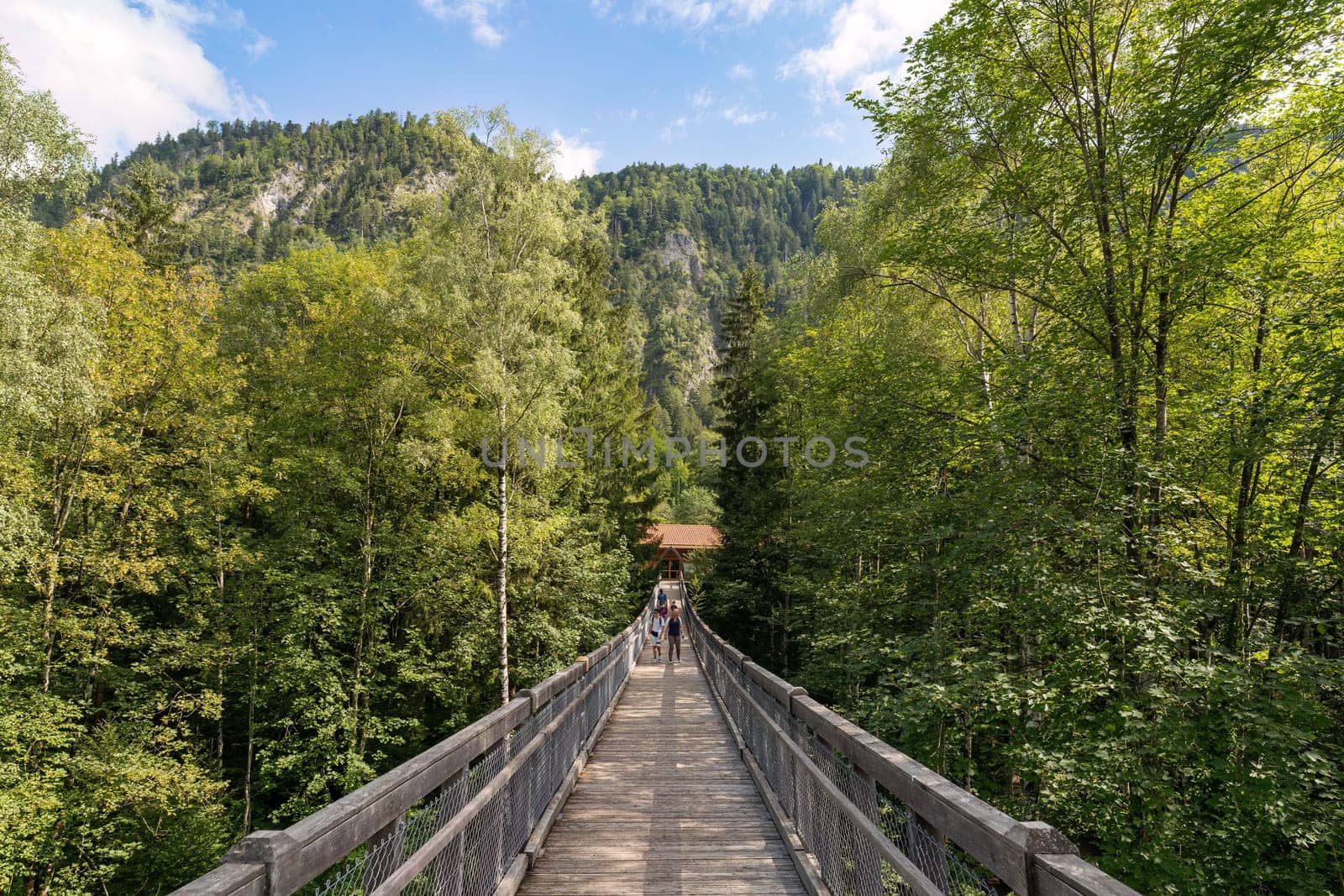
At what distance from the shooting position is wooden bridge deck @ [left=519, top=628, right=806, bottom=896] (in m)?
4.05

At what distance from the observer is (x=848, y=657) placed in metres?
11.0

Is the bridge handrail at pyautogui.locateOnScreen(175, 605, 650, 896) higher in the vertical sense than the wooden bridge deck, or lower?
higher

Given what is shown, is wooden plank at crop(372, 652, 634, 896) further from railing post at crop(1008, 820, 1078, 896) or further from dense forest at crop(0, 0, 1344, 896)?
dense forest at crop(0, 0, 1344, 896)

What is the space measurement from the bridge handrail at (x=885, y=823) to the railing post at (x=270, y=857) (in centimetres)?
201

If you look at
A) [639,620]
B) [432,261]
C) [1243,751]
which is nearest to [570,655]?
[639,620]

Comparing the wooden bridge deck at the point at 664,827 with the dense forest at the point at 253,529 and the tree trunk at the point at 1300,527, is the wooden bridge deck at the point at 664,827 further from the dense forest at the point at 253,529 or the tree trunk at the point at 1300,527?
the dense forest at the point at 253,529

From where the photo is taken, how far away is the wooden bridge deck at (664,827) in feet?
13.3

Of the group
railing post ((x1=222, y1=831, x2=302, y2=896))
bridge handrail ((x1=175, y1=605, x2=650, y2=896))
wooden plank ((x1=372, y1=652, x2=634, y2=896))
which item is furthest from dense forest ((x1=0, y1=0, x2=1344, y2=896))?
railing post ((x1=222, y1=831, x2=302, y2=896))

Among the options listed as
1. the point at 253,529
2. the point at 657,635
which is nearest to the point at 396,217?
the point at 253,529

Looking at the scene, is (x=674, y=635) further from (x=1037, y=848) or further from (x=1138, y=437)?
(x=1037, y=848)

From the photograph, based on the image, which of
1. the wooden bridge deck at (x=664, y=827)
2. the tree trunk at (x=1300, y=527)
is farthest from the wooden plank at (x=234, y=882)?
the tree trunk at (x=1300, y=527)

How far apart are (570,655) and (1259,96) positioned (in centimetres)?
1633

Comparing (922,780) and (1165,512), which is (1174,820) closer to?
(1165,512)

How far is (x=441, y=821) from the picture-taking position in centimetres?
314
